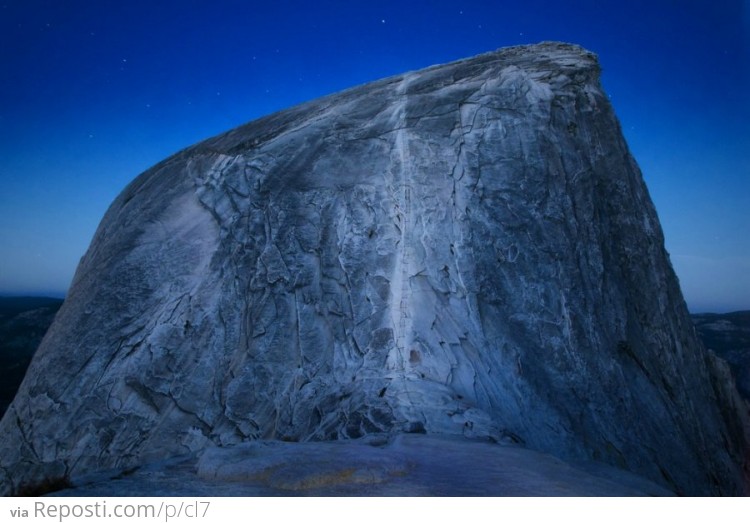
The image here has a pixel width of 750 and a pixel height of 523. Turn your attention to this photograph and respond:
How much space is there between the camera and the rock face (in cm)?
637

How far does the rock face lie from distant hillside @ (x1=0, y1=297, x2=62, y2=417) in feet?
19.2

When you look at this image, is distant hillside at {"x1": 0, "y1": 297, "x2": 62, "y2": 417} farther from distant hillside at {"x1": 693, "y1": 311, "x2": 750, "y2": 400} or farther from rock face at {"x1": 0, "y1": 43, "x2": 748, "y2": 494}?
distant hillside at {"x1": 693, "y1": 311, "x2": 750, "y2": 400}

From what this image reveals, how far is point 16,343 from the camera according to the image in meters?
13.8

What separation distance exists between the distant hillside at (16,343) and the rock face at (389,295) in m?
5.86

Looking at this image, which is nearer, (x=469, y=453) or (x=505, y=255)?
(x=469, y=453)

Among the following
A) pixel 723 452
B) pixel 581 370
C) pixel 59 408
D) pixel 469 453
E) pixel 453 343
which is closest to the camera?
pixel 469 453

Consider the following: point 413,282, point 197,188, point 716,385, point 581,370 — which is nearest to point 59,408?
point 197,188

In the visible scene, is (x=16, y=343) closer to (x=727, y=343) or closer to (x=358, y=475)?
(x=358, y=475)

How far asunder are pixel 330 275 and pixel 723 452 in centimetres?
601

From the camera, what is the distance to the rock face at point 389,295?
20.9 feet

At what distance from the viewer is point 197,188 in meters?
8.16

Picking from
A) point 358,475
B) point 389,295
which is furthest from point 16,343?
point 358,475

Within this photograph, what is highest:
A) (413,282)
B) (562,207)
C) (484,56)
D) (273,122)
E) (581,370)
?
(484,56)
